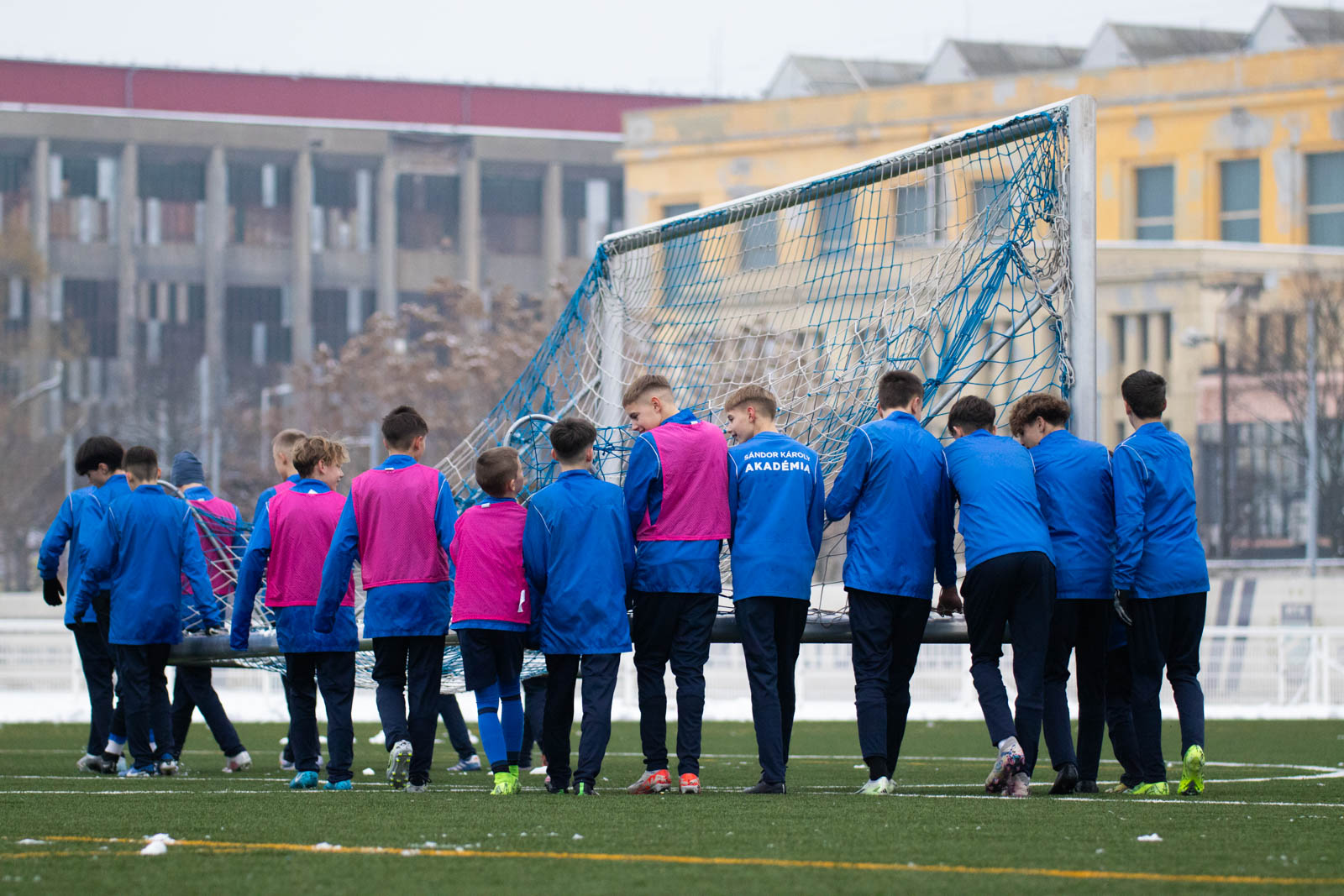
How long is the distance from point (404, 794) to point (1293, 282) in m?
38.2

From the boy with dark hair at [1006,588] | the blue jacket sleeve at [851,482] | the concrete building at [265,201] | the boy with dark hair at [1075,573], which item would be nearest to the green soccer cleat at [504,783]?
the blue jacket sleeve at [851,482]

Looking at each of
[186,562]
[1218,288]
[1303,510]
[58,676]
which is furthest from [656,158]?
[186,562]

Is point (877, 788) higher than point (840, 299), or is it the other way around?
point (840, 299)

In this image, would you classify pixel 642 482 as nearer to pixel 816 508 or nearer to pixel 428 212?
pixel 816 508

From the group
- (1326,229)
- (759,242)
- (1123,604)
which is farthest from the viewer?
(1326,229)

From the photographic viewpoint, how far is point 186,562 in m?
10.8

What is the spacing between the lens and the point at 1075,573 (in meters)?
8.53

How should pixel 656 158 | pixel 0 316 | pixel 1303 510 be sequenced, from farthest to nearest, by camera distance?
pixel 0 316 < pixel 656 158 < pixel 1303 510

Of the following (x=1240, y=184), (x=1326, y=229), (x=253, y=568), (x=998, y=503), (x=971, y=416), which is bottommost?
(x=253, y=568)

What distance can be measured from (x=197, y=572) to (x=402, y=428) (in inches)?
96.7

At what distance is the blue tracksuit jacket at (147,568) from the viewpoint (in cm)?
1064

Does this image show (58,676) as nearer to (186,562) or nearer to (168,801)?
(186,562)

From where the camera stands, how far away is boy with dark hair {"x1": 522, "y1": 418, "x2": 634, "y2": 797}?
839cm

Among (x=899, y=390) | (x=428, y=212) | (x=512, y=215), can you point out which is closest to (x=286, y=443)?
(x=899, y=390)
